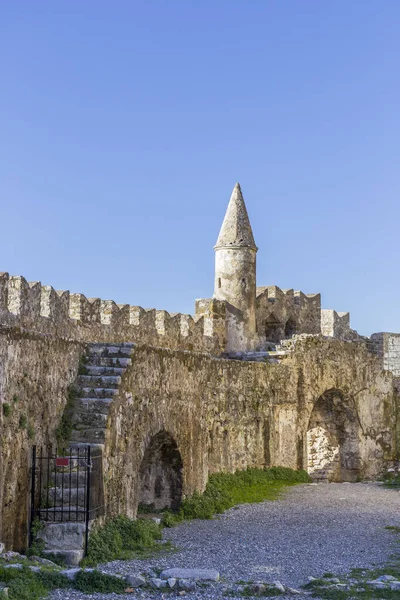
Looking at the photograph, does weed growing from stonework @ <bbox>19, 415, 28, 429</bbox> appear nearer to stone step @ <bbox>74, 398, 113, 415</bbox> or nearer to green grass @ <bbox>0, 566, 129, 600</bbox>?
stone step @ <bbox>74, 398, 113, 415</bbox>

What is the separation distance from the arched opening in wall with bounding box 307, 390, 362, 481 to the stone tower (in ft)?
16.4

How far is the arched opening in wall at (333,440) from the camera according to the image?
78.3 feet

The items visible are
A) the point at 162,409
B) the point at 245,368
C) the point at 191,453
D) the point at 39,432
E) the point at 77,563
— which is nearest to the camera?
the point at 77,563

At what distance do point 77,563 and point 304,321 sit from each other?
22.9 metres

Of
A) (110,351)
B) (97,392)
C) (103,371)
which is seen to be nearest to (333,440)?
(110,351)

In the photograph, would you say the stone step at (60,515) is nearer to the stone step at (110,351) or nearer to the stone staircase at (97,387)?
the stone staircase at (97,387)

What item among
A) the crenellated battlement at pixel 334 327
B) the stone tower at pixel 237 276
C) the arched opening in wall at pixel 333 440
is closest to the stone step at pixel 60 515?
the arched opening in wall at pixel 333 440

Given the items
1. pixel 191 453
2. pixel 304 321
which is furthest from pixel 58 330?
pixel 304 321

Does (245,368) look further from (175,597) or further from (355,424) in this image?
(175,597)

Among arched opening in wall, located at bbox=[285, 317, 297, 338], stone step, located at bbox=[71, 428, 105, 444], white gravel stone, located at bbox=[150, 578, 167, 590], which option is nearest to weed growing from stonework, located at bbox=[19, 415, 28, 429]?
stone step, located at bbox=[71, 428, 105, 444]

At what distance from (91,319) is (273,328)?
1262cm

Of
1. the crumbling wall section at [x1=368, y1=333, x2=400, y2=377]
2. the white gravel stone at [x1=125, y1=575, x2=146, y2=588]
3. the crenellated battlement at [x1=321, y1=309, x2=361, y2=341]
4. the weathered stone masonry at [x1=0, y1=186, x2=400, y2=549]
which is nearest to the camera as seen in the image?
the white gravel stone at [x1=125, y1=575, x2=146, y2=588]

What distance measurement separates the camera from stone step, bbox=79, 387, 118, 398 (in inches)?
488

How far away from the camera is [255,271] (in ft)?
98.8
